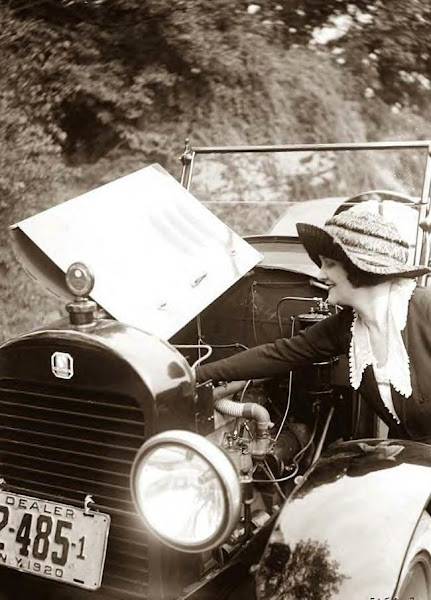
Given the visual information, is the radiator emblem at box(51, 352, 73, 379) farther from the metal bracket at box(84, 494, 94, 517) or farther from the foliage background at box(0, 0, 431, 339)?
the foliage background at box(0, 0, 431, 339)

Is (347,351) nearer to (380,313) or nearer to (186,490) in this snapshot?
(380,313)

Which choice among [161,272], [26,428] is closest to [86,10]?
[161,272]

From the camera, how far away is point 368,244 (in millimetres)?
2184

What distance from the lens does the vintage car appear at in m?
1.71

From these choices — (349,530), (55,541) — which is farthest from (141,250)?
(349,530)

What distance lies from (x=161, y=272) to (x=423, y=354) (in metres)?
0.93

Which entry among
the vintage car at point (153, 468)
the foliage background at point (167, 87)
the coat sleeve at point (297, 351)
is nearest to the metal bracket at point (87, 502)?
the vintage car at point (153, 468)

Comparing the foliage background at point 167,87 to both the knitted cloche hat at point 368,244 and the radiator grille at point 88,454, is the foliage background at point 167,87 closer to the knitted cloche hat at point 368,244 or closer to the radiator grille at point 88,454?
the radiator grille at point 88,454

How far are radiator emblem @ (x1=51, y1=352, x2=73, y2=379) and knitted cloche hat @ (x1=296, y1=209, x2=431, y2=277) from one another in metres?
0.85

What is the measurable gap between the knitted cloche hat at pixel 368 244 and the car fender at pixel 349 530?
1.84 feet

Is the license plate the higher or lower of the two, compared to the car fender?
lower

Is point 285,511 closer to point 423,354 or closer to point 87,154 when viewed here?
point 423,354

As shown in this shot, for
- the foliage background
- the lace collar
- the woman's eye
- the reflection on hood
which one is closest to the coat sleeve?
the lace collar

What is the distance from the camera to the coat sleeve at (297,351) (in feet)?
7.91
